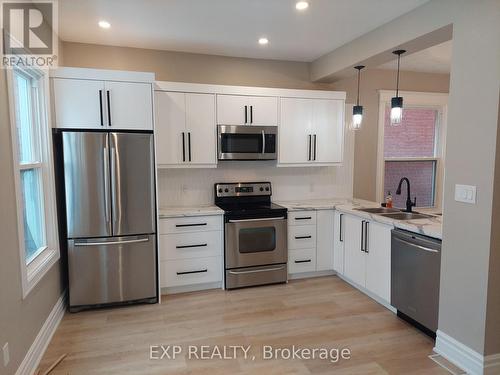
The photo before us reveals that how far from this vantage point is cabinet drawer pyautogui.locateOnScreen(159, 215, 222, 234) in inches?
139

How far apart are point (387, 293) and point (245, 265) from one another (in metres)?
1.43

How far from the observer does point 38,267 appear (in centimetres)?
255

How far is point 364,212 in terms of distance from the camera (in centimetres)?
354

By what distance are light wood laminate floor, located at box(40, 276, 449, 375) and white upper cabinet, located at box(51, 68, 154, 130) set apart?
1755 mm

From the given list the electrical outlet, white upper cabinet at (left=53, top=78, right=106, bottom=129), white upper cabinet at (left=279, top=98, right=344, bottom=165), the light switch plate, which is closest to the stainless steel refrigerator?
white upper cabinet at (left=53, top=78, right=106, bottom=129)

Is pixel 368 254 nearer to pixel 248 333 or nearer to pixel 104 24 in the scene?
pixel 248 333

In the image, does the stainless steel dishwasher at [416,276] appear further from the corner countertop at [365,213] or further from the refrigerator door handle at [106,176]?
the refrigerator door handle at [106,176]

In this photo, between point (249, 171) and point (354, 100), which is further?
point (354, 100)

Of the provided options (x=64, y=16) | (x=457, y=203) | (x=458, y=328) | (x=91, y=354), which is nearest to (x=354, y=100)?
(x=457, y=203)

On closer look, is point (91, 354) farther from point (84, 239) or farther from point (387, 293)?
point (387, 293)

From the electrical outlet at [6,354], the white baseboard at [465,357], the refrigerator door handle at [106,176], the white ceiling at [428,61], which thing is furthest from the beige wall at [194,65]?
the white baseboard at [465,357]

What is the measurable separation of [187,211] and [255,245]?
32.3 inches

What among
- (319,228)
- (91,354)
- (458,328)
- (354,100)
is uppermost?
(354,100)

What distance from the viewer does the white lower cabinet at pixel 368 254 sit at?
3.20m
